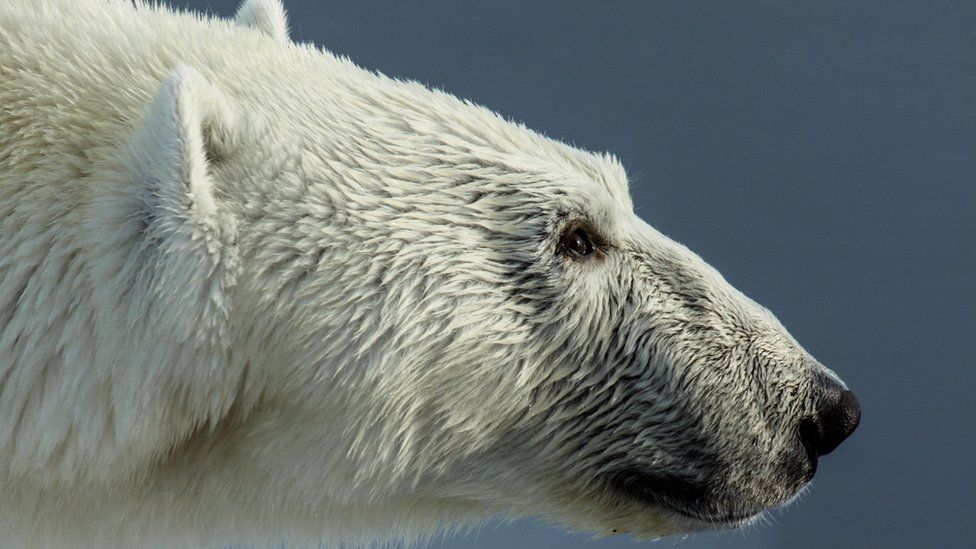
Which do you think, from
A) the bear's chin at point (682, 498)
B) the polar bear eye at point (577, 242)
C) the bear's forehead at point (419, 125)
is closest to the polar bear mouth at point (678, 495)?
the bear's chin at point (682, 498)

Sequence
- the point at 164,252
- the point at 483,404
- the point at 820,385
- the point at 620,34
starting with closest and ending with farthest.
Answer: the point at 164,252 → the point at 483,404 → the point at 820,385 → the point at 620,34

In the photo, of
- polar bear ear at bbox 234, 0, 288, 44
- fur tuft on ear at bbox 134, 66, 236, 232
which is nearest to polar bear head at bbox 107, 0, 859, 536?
fur tuft on ear at bbox 134, 66, 236, 232

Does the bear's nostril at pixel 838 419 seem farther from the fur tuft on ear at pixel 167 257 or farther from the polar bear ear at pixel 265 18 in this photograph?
the polar bear ear at pixel 265 18

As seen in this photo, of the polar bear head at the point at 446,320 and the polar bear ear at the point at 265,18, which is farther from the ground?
the polar bear ear at the point at 265,18

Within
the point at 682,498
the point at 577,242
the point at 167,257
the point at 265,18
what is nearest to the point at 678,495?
the point at 682,498

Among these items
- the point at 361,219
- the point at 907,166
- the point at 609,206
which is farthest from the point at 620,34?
the point at 361,219

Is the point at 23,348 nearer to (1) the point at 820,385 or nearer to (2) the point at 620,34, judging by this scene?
(1) the point at 820,385

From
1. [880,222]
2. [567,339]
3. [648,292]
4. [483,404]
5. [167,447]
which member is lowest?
[167,447]
